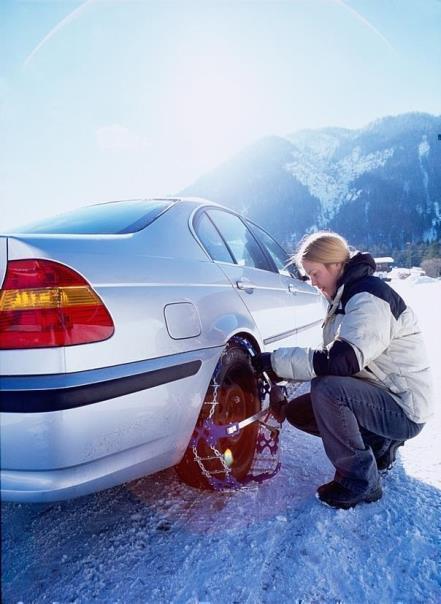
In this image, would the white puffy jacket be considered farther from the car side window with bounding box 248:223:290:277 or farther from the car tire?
the car side window with bounding box 248:223:290:277

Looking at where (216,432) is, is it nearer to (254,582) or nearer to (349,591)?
(254,582)

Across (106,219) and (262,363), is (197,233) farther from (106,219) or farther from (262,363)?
(262,363)

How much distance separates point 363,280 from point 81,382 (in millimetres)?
1452

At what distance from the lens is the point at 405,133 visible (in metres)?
197

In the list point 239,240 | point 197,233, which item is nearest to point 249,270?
point 239,240

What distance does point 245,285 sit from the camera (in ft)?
8.05

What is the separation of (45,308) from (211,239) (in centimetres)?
126

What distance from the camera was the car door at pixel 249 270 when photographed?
2.41 meters

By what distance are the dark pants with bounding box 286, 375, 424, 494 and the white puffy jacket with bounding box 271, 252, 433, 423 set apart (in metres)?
0.07

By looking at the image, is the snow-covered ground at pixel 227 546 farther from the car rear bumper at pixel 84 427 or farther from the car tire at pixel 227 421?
the car rear bumper at pixel 84 427

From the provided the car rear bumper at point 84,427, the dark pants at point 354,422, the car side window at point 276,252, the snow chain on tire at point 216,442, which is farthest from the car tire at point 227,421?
the car side window at point 276,252

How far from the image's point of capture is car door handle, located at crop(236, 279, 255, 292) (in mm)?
2380

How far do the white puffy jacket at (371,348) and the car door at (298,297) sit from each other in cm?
81

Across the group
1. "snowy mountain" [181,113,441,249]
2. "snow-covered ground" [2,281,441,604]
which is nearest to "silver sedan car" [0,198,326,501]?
"snow-covered ground" [2,281,441,604]
